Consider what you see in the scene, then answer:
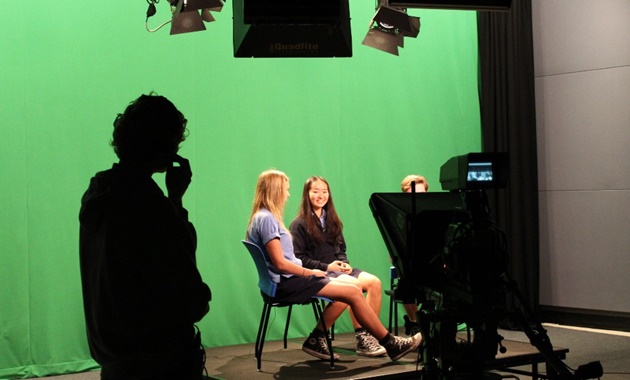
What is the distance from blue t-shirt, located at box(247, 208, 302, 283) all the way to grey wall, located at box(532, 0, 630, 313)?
121 inches

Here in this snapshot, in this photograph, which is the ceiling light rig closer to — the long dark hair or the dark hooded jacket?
the long dark hair

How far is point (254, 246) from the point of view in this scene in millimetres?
4855

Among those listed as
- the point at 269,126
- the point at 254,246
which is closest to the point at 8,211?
the point at 254,246

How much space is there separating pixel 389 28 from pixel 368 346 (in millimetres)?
2161

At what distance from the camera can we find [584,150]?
6945 mm

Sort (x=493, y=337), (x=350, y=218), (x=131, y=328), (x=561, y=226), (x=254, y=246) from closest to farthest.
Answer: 1. (x=131, y=328)
2. (x=493, y=337)
3. (x=254, y=246)
4. (x=350, y=218)
5. (x=561, y=226)

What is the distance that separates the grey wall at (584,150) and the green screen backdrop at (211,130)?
2.23ft

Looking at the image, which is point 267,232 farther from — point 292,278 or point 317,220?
point 317,220

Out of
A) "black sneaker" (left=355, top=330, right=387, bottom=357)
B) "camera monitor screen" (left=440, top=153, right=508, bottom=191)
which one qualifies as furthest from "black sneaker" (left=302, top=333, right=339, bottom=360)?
"camera monitor screen" (left=440, top=153, right=508, bottom=191)

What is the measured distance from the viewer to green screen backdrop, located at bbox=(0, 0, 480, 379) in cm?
507

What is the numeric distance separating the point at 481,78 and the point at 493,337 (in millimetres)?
5271

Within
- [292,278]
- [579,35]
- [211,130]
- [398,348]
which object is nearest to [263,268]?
[292,278]

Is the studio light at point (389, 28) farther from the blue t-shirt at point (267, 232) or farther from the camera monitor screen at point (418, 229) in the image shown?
the camera monitor screen at point (418, 229)

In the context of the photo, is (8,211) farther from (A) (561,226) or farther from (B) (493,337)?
(A) (561,226)
